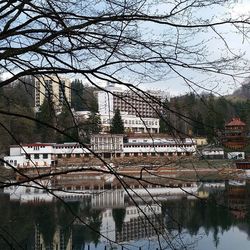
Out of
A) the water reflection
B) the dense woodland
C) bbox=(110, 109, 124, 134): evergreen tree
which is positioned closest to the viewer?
the dense woodland

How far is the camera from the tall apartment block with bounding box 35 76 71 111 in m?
1.93

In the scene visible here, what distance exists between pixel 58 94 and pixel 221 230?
10073 mm

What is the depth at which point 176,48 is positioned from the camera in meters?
1.75

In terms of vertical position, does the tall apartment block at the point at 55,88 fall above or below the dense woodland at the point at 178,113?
above

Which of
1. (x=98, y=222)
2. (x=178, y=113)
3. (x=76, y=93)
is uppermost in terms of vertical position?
(x=76, y=93)

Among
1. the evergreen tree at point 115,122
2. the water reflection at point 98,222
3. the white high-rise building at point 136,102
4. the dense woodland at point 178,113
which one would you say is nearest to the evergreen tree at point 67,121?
the dense woodland at point 178,113

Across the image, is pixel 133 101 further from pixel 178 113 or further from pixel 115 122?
pixel 115 122

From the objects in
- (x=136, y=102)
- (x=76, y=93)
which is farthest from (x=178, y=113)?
(x=76, y=93)

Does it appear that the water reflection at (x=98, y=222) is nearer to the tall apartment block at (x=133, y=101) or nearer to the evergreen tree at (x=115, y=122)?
the evergreen tree at (x=115, y=122)

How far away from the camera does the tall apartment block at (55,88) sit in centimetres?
193

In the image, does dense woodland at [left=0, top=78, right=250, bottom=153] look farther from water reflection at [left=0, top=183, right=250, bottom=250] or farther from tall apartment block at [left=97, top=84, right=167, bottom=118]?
water reflection at [left=0, top=183, right=250, bottom=250]

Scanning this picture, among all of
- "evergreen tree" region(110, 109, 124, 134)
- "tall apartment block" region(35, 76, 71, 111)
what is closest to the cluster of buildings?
"tall apartment block" region(35, 76, 71, 111)

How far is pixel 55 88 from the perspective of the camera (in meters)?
2.17

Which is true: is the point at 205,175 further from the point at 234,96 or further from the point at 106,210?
the point at 106,210
